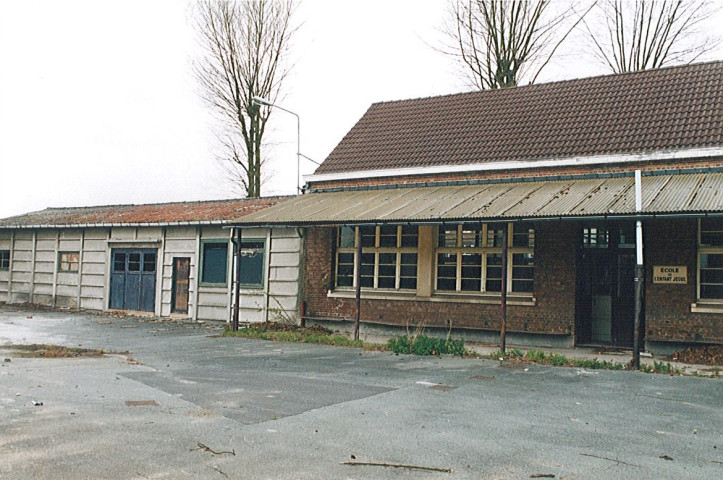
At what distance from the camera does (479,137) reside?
16766mm

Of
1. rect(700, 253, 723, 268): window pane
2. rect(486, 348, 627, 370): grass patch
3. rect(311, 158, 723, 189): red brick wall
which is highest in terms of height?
rect(311, 158, 723, 189): red brick wall

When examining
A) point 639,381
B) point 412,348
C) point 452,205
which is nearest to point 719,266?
point 639,381

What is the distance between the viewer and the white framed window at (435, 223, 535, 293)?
1470 cm

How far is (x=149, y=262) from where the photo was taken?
21.5m

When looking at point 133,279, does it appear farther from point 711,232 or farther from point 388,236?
point 711,232

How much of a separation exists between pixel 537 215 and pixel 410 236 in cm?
486

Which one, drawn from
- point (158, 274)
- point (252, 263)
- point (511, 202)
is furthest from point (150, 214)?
point (511, 202)

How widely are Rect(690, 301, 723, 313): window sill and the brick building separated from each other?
0.10ft

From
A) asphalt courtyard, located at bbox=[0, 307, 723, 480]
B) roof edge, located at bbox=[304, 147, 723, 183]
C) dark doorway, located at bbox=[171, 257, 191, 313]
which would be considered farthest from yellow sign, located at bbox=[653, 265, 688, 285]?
dark doorway, located at bbox=[171, 257, 191, 313]

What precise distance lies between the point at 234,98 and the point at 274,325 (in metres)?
18.0

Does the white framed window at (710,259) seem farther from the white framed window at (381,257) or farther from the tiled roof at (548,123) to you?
the white framed window at (381,257)

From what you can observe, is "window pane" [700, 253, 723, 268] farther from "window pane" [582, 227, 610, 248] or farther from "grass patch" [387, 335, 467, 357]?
"grass patch" [387, 335, 467, 357]

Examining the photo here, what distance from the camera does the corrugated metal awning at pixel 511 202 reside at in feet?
37.0

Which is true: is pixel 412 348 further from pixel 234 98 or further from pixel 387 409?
pixel 234 98
